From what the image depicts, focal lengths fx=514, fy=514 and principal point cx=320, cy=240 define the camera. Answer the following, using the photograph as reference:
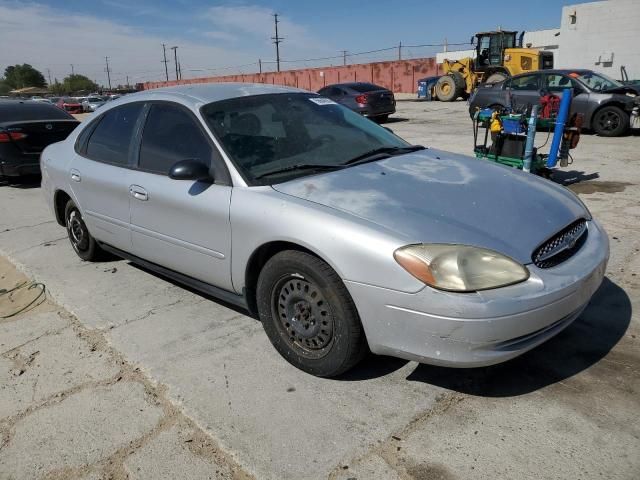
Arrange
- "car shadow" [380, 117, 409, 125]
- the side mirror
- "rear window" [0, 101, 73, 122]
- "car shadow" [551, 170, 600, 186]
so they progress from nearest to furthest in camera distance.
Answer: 1. the side mirror
2. "car shadow" [551, 170, 600, 186]
3. "rear window" [0, 101, 73, 122]
4. "car shadow" [380, 117, 409, 125]

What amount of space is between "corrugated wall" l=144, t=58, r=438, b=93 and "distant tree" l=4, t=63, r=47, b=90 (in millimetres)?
76165

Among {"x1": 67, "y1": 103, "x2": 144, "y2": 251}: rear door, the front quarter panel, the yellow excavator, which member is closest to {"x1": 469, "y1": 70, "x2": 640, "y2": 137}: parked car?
{"x1": 67, "y1": 103, "x2": 144, "y2": 251}: rear door

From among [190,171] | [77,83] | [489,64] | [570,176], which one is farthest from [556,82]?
[77,83]

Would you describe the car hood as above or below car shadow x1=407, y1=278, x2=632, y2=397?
above

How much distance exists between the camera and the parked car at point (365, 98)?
17094 mm

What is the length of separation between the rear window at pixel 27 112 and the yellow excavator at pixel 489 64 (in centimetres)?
1815

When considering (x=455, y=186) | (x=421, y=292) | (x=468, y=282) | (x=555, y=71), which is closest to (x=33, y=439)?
(x=421, y=292)

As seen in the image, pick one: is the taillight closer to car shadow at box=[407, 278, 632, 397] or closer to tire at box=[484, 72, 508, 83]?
car shadow at box=[407, 278, 632, 397]

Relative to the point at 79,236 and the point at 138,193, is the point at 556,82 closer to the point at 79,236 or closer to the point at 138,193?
the point at 79,236

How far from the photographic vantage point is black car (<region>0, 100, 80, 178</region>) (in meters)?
8.34

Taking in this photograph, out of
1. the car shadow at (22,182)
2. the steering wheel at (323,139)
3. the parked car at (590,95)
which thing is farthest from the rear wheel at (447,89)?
the steering wheel at (323,139)

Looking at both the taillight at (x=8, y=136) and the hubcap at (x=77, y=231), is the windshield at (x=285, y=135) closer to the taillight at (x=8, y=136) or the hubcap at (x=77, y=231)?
the hubcap at (x=77, y=231)

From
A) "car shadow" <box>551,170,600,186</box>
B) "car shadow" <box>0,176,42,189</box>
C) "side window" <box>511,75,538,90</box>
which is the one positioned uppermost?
"side window" <box>511,75,538,90</box>

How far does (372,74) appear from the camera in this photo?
38000 mm
